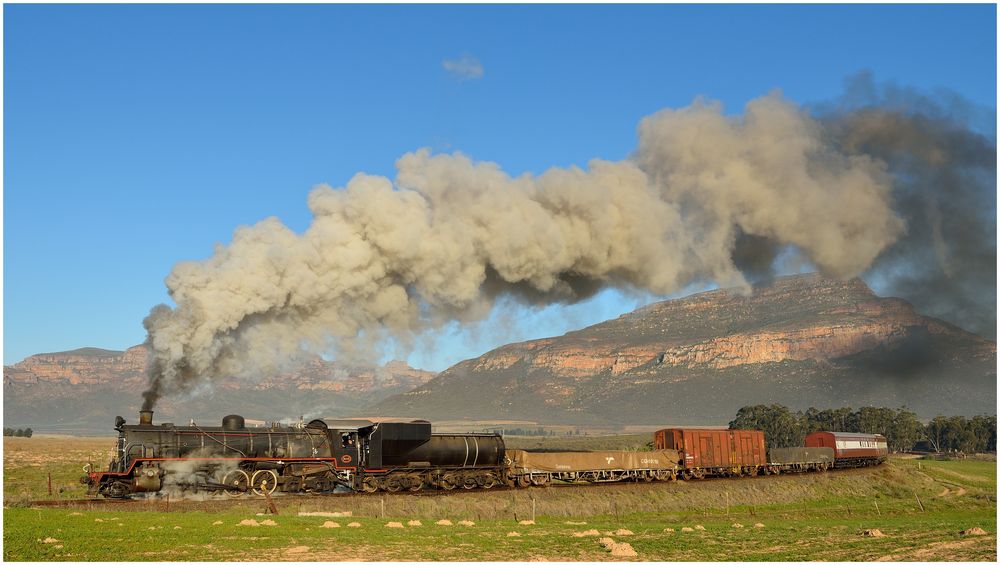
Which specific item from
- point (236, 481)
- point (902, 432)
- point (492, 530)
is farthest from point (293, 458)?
point (902, 432)

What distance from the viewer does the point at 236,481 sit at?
106 ft

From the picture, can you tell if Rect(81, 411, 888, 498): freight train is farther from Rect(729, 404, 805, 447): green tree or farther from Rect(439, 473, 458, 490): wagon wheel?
Rect(729, 404, 805, 447): green tree

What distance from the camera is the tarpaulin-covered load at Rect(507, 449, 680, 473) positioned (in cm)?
4044

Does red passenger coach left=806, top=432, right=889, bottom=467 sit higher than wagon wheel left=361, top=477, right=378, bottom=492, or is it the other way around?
wagon wheel left=361, top=477, right=378, bottom=492

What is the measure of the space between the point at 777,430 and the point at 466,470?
85540 millimetres

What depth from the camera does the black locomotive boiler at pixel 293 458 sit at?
1221 inches

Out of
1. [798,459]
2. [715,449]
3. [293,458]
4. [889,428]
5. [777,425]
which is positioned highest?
[293,458]

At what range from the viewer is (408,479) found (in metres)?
36.1

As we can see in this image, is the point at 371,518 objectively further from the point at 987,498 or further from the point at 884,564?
the point at 987,498

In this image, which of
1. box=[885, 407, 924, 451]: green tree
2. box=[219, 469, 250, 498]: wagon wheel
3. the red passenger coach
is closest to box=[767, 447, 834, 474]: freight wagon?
the red passenger coach

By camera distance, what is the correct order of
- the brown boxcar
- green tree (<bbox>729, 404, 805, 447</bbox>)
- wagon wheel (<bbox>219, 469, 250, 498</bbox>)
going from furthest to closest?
green tree (<bbox>729, 404, 805, 447</bbox>)
the brown boxcar
wagon wheel (<bbox>219, 469, 250, 498</bbox>)

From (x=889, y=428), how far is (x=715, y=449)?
3123 inches

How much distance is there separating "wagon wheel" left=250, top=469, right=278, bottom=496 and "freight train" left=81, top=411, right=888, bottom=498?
4 centimetres

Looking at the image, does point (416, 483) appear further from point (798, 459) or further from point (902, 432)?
point (902, 432)
